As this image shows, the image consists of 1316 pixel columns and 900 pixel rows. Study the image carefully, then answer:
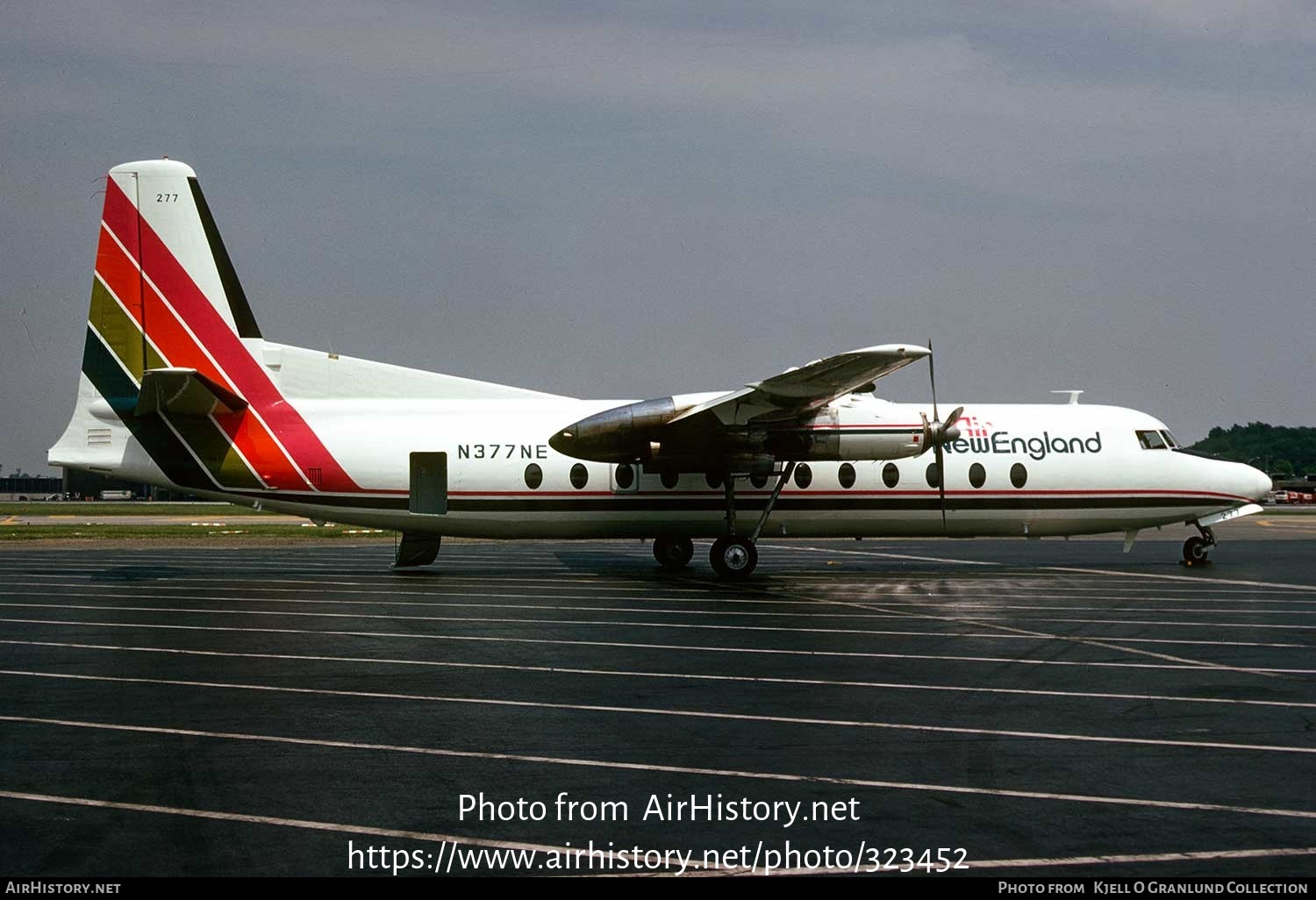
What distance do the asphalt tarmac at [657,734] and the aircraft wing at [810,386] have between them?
12.9 feet

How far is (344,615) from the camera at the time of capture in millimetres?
16438

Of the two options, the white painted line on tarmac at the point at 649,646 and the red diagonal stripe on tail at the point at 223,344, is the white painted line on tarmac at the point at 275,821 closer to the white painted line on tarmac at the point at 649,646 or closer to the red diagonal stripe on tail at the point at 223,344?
the white painted line on tarmac at the point at 649,646

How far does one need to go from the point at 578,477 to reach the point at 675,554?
9.14ft

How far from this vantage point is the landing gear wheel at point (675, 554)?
24.3 m

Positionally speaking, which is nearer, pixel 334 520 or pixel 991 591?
pixel 991 591

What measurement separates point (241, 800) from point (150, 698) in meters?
3.89

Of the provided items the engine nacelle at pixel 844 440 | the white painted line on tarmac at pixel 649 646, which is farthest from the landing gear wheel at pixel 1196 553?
the white painted line on tarmac at pixel 649 646

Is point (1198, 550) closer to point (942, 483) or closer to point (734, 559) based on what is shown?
point (942, 483)

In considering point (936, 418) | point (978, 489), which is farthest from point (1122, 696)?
point (978, 489)

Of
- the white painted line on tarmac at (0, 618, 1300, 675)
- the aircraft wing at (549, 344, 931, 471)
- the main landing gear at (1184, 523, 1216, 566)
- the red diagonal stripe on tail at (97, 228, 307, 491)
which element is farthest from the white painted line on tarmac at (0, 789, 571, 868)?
the main landing gear at (1184, 523, 1216, 566)

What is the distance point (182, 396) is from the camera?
2139 centimetres

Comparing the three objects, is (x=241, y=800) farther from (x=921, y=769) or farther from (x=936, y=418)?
(x=936, y=418)

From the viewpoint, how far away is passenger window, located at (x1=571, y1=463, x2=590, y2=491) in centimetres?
2306

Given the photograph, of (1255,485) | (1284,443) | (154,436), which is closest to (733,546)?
(154,436)
